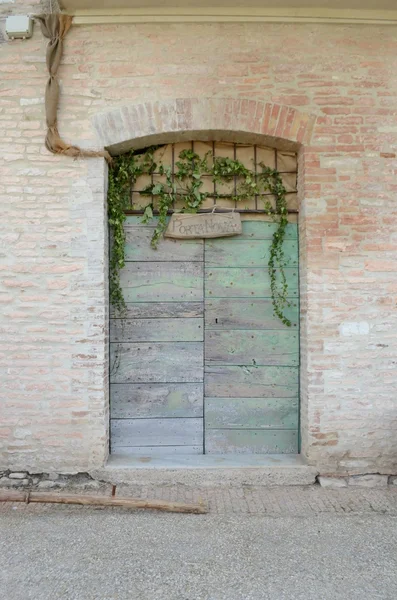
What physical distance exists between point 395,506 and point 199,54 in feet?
12.9

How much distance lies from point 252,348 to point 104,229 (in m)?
1.64

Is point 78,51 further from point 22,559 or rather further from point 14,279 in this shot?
point 22,559

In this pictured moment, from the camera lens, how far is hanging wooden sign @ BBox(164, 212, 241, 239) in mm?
4102

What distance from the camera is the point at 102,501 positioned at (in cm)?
346

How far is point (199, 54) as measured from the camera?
3891 mm

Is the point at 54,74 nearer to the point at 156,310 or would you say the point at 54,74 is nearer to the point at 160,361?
the point at 156,310

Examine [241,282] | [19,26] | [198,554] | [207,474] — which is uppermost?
[19,26]

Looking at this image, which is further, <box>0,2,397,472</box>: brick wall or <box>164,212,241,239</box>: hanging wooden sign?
<box>164,212,241,239</box>: hanging wooden sign

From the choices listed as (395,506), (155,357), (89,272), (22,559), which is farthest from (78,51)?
(395,506)

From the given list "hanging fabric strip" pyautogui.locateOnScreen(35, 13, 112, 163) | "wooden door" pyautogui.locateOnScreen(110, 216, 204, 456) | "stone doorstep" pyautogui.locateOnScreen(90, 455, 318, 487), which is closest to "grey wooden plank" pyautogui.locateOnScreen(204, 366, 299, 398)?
"wooden door" pyautogui.locateOnScreen(110, 216, 204, 456)

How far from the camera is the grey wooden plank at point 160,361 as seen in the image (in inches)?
163

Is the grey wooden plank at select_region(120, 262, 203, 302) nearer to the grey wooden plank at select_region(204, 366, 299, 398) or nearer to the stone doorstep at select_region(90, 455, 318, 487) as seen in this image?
Result: the grey wooden plank at select_region(204, 366, 299, 398)

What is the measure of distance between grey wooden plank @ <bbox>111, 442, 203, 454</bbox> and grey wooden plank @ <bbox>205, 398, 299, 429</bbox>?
249mm

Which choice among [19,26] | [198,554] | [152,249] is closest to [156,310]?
[152,249]
